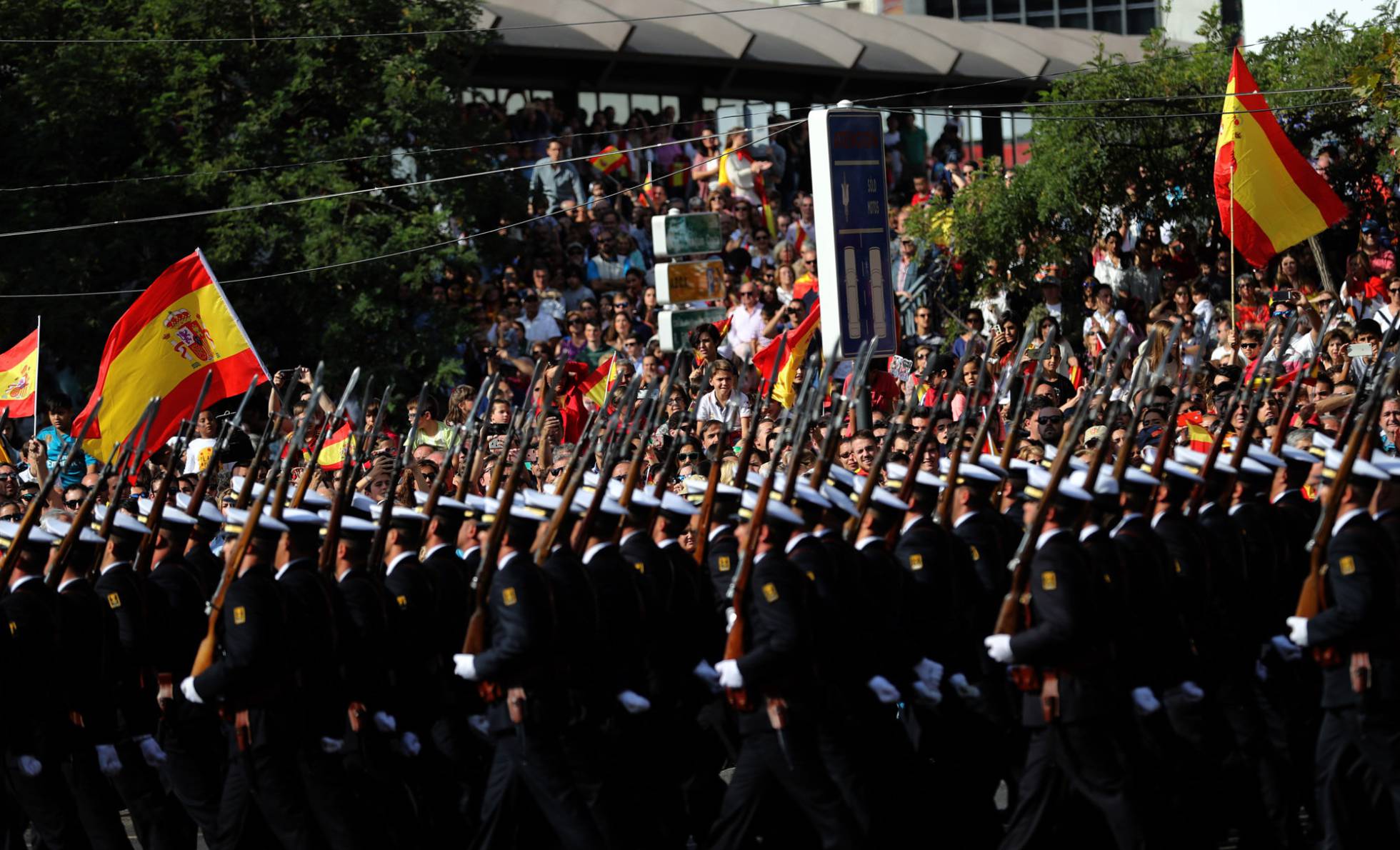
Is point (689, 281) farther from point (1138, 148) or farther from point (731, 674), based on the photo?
point (731, 674)

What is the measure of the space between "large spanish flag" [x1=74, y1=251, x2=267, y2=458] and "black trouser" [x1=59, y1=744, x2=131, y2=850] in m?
5.60

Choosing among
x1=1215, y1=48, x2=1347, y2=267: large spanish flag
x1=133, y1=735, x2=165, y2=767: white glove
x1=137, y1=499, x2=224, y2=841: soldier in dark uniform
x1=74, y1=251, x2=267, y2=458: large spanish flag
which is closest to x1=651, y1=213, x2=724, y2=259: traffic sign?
x1=74, y1=251, x2=267, y2=458: large spanish flag

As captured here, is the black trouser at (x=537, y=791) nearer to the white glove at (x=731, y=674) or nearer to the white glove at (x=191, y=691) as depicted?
the white glove at (x=731, y=674)

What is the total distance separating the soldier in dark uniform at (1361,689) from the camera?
8070 millimetres

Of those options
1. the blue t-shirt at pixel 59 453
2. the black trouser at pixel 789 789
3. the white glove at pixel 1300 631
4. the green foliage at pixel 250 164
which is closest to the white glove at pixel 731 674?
the black trouser at pixel 789 789

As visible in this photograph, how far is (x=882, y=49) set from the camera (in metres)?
27.1

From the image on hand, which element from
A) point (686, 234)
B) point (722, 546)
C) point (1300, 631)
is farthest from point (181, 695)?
point (686, 234)

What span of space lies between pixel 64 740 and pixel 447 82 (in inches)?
467

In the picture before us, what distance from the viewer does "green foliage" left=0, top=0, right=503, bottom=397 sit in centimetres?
1820

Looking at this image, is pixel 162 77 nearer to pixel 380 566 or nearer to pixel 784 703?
pixel 380 566

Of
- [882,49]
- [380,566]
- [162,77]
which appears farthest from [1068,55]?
[380,566]

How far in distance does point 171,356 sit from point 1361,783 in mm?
9157

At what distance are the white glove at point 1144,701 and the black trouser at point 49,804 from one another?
425cm

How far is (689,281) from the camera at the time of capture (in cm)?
1603
